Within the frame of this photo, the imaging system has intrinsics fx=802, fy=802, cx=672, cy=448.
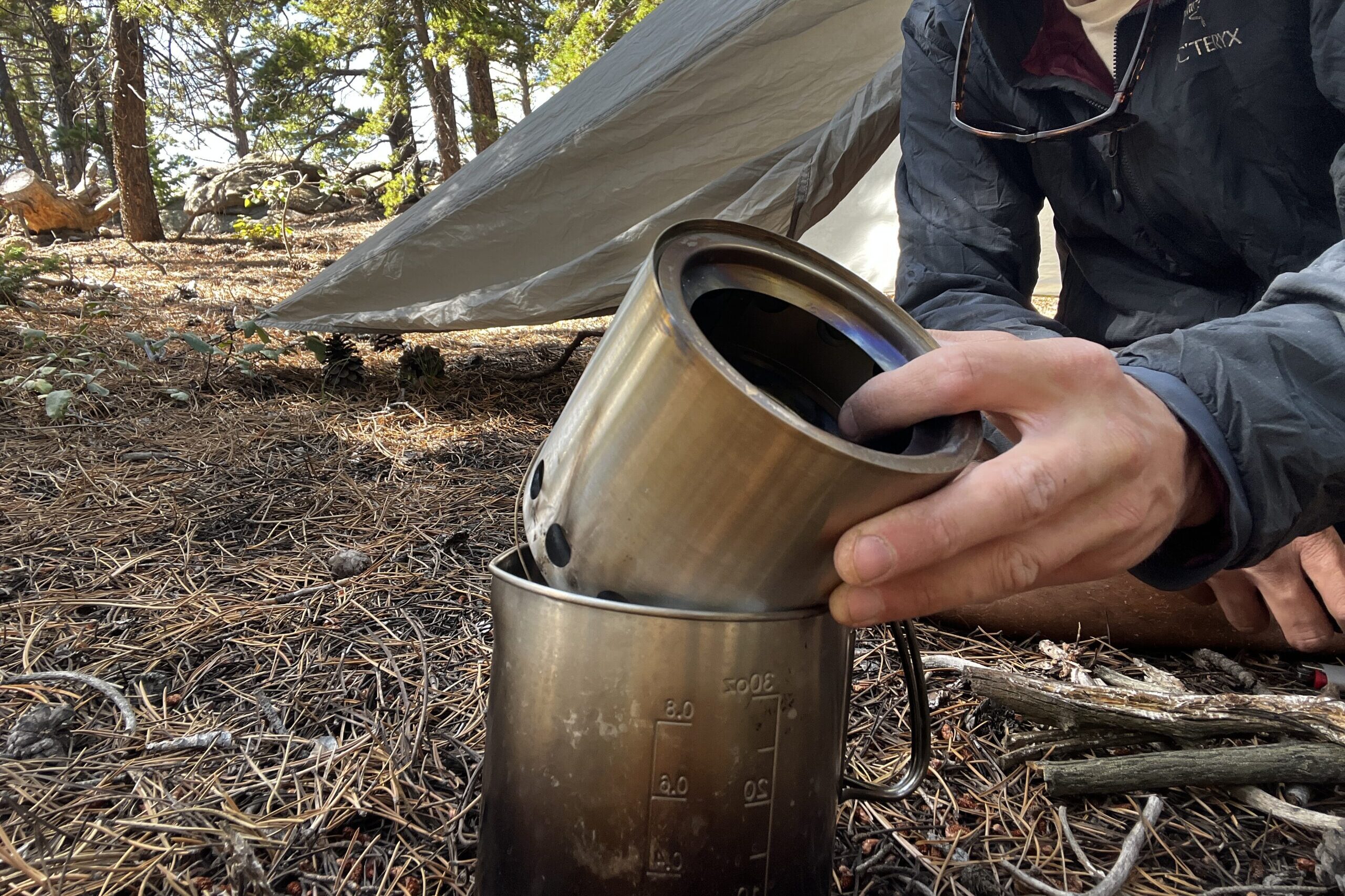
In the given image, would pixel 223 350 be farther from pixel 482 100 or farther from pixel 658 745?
pixel 482 100

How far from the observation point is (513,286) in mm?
2693

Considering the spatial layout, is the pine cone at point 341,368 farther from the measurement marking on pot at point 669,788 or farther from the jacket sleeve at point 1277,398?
the jacket sleeve at point 1277,398

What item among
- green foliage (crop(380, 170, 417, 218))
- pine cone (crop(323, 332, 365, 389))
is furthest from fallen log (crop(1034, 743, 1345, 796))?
green foliage (crop(380, 170, 417, 218))

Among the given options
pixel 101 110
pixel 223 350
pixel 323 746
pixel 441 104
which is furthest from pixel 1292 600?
pixel 101 110

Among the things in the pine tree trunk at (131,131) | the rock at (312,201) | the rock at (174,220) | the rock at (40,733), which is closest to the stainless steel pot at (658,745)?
the rock at (40,733)

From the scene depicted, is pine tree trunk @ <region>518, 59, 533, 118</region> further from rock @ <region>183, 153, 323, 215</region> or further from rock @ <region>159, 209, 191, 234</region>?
rock @ <region>159, 209, 191, 234</region>

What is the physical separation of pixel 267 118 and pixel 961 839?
10.6m

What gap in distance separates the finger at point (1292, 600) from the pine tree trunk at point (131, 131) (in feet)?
22.9

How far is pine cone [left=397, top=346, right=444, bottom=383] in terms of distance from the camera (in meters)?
3.07

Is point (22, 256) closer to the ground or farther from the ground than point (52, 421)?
farther from the ground

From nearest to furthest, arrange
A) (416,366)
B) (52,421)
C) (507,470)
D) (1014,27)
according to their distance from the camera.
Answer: (1014,27) → (507,470) → (52,421) → (416,366)

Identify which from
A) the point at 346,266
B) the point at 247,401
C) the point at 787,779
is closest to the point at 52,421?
the point at 247,401

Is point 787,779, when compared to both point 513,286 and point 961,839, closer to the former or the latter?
point 961,839

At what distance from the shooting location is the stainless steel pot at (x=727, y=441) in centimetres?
60
